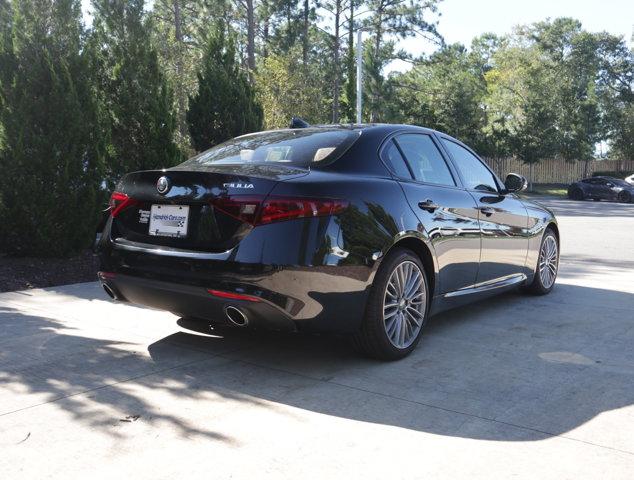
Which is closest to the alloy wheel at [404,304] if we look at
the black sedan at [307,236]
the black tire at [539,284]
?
the black sedan at [307,236]

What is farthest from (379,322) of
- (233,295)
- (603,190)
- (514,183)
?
(603,190)

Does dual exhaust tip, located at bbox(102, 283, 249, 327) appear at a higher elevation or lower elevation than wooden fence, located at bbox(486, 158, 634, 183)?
lower

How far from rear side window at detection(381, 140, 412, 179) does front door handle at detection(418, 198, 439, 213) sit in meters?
0.21

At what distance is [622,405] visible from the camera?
358 centimetres

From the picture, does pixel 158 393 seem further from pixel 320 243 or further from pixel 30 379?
pixel 320 243

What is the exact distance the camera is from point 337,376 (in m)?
4.01

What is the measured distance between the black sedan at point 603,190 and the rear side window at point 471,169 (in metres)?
28.3

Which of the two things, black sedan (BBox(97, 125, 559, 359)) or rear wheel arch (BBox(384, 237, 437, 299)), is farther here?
rear wheel arch (BBox(384, 237, 437, 299))

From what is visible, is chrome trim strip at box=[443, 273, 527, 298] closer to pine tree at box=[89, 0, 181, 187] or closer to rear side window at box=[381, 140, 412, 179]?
rear side window at box=[381, 140, 412, 179]

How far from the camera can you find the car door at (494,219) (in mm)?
5371

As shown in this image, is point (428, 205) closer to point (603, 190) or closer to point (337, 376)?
point (337, 376)

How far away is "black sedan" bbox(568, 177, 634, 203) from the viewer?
31.1 m

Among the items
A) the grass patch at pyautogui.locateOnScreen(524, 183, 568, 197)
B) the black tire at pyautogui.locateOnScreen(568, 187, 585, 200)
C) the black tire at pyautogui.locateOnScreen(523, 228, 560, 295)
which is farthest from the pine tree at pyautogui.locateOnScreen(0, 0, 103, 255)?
the grass patch at pyautogui.locateOnScreen(524, 183, 568, 197)

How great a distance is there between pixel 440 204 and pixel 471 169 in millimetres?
1042
